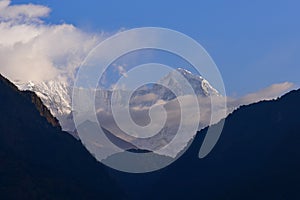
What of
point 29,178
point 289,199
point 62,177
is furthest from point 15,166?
point 289,199

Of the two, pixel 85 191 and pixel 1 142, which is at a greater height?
pixel 1 142

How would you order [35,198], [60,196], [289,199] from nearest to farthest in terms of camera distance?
[35,198], [60,196], [289,199]

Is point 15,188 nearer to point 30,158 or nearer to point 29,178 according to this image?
point 29,178

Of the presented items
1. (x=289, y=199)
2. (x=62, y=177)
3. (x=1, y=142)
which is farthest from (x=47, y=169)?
(x=289, y=199)

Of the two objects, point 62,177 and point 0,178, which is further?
point 62,177

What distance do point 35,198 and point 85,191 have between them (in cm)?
3432

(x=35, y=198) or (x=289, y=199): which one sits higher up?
(x=289, y=199)

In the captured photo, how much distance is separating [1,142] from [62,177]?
2426 centimetres

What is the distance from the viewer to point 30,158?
A: 19975 centimetres

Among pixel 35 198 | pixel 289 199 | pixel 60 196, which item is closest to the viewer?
pixel 35 198

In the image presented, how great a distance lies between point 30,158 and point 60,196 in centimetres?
2833

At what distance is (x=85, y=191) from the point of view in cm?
19825

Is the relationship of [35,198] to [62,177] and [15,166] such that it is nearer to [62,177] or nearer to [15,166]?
[15,166]

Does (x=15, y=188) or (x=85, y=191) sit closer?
(x=15, y=188)
